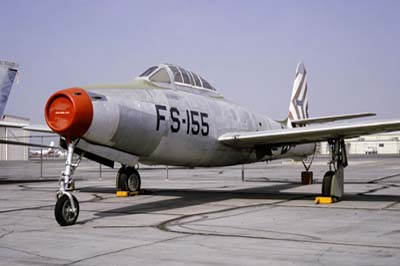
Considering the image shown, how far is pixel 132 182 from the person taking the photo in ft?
47.6

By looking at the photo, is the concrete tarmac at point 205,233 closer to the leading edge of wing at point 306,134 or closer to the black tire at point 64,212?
the black tire at point 64,212

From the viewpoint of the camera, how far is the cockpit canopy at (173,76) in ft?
41.2

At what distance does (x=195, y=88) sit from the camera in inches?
533

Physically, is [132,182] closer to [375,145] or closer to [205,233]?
[205,233]

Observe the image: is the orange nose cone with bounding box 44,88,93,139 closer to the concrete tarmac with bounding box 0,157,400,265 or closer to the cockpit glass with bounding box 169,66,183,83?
the concrete tarmac with bounding box 0,157,400,265

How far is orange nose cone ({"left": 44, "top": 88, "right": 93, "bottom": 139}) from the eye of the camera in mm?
8719

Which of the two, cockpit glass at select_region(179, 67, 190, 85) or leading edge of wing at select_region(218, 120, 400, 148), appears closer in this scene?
leading edge of wing at select_region(218, 120, 400, 148)

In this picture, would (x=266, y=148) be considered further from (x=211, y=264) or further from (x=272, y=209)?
(x=211, y=264)

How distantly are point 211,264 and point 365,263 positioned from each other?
5.41ft

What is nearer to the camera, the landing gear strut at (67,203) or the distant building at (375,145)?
the landing gear strut at (67,203)

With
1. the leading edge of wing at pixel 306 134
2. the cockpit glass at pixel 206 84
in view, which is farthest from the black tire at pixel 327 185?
the cockpit glass at pixel 206 84

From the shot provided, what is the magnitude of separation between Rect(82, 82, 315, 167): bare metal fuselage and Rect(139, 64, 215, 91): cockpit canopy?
28cm

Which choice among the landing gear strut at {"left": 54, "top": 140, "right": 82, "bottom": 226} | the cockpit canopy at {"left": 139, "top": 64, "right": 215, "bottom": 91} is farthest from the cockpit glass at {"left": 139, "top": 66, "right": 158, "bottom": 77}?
the landing gear strut at {"left": 54, "top": 140, "right": 82, "bottom": 226}

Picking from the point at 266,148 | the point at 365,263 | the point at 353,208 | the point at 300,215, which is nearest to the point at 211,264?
the point at 365,263
